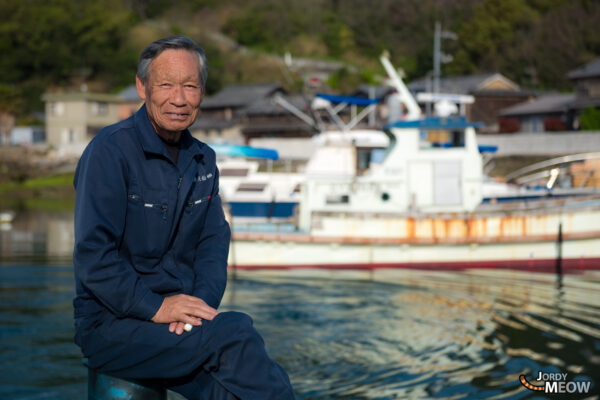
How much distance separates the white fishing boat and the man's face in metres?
14.4

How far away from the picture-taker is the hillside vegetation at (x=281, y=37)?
65000 millimetres

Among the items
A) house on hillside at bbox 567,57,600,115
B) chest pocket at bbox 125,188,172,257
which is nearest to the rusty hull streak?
chest pocket at bbox 125,188,172,257

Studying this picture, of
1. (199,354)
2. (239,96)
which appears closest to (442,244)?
(199,354)

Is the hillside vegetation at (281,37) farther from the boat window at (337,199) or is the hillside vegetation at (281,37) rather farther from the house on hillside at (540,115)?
the boat window at (337,199)

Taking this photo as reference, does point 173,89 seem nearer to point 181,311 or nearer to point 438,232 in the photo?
point 181,311

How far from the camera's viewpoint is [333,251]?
17.4 meters

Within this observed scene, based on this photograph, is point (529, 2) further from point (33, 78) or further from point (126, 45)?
point (33, 78)

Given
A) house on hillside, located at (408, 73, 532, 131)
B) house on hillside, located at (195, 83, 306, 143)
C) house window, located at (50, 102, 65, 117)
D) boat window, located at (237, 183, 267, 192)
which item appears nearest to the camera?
boat window, located at (237, 183, 267, 192)

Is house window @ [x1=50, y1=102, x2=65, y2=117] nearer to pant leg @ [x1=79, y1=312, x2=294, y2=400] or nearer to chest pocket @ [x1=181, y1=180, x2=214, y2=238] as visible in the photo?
chest pocket @ [x1=181, y1=180, x2=214, y2=238]

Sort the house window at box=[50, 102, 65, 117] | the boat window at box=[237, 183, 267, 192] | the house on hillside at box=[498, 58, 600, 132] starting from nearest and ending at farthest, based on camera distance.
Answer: the boat window at box=[237, 183, 267, 192] → the house on hillside at box=[498, 58, 600, 132] → the house window at box=[50, 102, 65, 117]

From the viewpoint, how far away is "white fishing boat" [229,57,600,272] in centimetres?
1705

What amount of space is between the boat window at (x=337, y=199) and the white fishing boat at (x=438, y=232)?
48 centimetres
